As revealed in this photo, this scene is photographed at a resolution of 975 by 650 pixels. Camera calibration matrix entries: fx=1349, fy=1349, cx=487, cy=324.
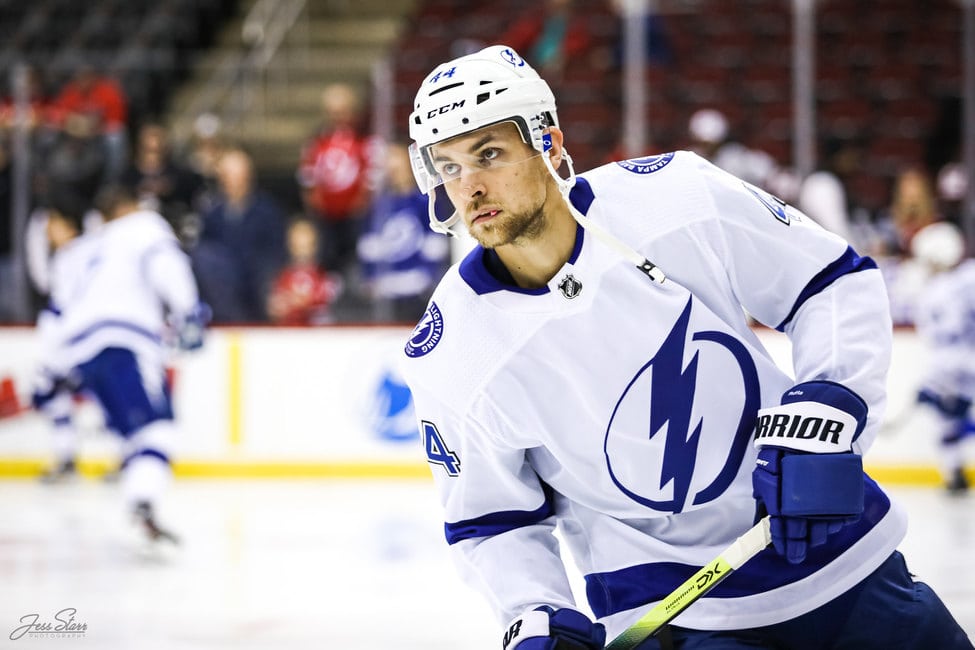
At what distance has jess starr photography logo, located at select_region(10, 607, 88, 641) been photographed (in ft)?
11.7

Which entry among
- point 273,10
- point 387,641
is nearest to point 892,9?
point 273,10

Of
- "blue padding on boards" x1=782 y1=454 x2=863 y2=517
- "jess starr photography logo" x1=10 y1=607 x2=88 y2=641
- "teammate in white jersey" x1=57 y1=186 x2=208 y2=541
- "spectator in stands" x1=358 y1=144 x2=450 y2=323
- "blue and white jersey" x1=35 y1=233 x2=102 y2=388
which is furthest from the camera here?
"spectator in stands" x1=358 y1=144 x2=450 y2=323

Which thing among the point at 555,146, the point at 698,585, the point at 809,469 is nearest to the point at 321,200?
the point at 555,146

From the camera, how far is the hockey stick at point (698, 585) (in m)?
1.81

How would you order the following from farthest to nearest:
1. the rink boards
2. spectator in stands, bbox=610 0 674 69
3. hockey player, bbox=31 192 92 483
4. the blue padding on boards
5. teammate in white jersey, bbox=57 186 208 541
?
1. spectator in stands, bbox=610 0 674 69
2. the rink boards
3. hockey player, bbox=31 192 92 483
4. teammate in white jersey, bbox=57 186 208 541
5. the blue padding on boards

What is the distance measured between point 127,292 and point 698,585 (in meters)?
3.98

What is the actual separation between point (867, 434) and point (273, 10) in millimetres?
8394

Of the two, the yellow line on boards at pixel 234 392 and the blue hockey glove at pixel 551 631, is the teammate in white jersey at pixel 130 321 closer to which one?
the yellow line on boards at pixel 234 392

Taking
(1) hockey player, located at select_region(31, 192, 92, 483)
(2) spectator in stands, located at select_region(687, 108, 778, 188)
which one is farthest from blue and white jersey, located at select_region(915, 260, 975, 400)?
(1) hockey player, located at select_region(31, 192, 92, 483)

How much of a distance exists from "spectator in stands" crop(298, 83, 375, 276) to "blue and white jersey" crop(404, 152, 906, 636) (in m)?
5.29

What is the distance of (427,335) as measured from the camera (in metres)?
1.99

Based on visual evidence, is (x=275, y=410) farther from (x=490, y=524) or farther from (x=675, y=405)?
(x=675, y=405)

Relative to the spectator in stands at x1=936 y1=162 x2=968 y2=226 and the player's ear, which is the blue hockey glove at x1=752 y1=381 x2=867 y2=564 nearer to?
the player's ear

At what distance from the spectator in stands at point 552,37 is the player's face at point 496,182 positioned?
19.3 ft
